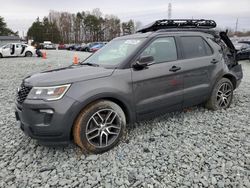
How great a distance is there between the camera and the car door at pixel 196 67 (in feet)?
12.1

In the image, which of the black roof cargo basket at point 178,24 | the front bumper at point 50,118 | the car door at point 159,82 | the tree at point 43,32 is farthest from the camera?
the tree at point 43,32

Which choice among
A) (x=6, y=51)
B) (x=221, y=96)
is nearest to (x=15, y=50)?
(x=6, y=51)

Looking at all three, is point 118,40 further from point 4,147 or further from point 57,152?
point 4,147

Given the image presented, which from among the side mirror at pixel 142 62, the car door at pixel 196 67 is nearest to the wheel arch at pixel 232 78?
the car door at pixel 196 67

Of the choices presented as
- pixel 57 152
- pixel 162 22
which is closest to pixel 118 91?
pixel 57 152

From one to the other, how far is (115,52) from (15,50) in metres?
18.5

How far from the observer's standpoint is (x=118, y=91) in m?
2.93

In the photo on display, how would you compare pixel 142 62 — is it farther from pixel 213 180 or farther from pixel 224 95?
pixel 224 95

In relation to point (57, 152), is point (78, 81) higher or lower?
higher

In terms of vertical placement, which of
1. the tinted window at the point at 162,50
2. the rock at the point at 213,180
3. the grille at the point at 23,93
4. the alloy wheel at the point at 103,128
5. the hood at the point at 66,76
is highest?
the tinted window at the point at 162,50

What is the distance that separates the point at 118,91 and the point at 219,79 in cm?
235

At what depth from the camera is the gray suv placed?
103 inches

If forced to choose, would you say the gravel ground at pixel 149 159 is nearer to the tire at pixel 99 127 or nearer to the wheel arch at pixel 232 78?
the tire at pixel 99 127

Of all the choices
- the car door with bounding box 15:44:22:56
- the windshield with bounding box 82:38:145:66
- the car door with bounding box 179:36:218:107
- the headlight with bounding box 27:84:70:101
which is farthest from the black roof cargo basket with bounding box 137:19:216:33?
the car door with bounding box 15:44:22:56
